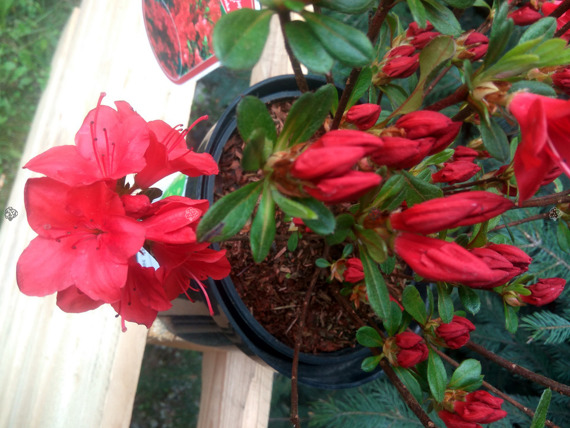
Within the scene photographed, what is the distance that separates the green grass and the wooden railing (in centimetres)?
64

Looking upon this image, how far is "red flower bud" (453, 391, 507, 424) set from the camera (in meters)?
0.75

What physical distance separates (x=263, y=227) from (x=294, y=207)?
62 millimetres

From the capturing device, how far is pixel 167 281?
2.33ft

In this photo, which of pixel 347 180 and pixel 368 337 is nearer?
pixel 347 180

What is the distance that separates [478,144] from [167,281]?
28.5 inches

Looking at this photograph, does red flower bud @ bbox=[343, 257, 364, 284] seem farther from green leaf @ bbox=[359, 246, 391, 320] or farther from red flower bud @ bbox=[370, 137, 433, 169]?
red flower bud @ bbox=[370, 137, 433, 169]

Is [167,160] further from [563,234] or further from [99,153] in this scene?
[563,234]

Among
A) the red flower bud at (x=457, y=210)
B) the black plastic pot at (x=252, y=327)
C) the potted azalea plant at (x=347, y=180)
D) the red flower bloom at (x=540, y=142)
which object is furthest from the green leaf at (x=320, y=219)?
the black plastic pot at (x=252, y=327)

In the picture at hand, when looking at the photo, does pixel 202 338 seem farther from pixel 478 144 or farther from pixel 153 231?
pixel 478 144

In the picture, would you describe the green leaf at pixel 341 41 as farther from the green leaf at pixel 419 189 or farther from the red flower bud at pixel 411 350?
the red flower bud at pixel 411 350

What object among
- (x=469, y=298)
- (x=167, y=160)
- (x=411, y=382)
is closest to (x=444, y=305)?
(x=469, y=298)

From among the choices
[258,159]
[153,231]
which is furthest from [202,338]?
[258,159]

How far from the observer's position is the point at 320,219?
54 centimetres

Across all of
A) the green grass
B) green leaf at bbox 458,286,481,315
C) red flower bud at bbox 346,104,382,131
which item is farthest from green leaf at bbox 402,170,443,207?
the green grass
